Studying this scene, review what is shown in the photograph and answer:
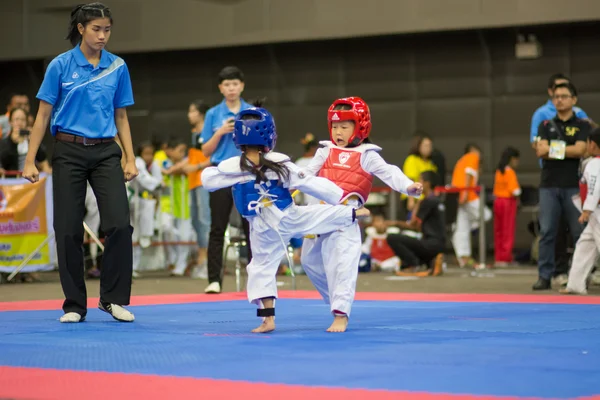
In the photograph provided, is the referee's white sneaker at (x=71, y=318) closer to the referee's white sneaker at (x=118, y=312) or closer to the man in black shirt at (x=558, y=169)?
the referee's white sneaker at (x=118, y=312)

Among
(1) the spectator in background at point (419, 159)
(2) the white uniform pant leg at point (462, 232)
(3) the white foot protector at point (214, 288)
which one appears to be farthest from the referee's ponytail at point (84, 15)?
(2) the white uniform pant leg at point (462, 232)

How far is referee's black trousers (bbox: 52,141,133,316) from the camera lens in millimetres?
5840

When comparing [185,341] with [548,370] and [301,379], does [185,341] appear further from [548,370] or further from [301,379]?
[548,370]

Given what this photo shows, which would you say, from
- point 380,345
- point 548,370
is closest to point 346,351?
point 380,345

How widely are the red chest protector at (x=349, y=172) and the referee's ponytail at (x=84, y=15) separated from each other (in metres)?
1.63

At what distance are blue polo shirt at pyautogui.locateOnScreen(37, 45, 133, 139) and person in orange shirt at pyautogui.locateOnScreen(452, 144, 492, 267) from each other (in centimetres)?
788

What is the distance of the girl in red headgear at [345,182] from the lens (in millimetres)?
5434

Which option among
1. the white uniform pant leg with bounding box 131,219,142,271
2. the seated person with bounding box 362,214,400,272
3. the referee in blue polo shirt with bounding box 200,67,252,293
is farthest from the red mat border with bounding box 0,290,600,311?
the seated person with bounding box 362,214,400,272

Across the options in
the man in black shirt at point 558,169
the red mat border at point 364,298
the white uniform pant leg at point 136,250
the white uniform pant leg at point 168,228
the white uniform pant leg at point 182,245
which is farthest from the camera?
the white uniform pant leg at point 168,228

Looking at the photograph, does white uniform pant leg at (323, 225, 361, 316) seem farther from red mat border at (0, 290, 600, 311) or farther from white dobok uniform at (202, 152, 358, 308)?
red mat border at (0, 290, 600, 311)

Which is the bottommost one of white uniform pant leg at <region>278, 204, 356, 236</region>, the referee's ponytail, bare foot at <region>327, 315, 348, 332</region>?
bare foot at <region>327, 315, 348, 332</region>

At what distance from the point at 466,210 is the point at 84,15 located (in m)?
8.29

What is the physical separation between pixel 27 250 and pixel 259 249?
19.4 feet

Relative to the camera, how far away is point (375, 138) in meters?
16.2
